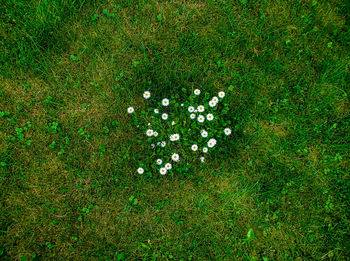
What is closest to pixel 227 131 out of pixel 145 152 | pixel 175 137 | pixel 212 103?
pixel 212 103

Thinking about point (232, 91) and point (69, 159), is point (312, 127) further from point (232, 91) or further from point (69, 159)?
point (69, 159)

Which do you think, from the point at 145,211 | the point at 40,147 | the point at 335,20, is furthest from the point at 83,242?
the point at 335,20

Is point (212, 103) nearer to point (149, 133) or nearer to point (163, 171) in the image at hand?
point (149, 133)

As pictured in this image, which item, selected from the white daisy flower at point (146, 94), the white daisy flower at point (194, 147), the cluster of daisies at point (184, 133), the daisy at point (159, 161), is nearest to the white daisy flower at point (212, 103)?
the cluster of daisies at point (184, 133)

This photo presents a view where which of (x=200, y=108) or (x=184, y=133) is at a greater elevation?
(x=200, y=108)

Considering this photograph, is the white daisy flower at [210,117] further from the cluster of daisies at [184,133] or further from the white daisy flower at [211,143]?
the white daisy flower at [211,143]

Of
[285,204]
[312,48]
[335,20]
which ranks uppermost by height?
[335,20]
